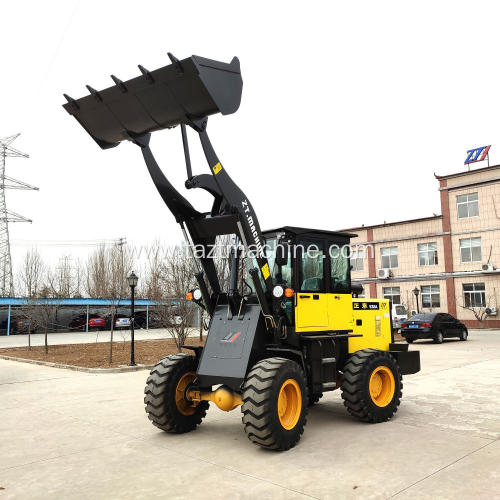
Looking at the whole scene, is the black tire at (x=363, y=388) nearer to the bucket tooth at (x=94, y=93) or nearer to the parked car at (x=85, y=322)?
the bucket tooth at (x=94, y=93)

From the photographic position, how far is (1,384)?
12.0 meters

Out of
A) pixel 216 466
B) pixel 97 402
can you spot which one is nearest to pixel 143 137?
pixel 216 466

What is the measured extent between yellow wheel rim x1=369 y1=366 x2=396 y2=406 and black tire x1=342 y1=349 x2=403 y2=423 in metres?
0.07

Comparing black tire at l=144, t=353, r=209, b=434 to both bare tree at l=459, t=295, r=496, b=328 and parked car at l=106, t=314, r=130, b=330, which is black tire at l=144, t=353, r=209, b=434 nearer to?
bare tree at l=459, t=295, r=496, b=328

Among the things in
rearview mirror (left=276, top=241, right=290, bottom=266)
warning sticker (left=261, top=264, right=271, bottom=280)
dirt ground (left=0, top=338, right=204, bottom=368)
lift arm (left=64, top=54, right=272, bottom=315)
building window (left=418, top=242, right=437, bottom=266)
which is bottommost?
dirt ground (left=0, top=338, right=204, bottom=368)

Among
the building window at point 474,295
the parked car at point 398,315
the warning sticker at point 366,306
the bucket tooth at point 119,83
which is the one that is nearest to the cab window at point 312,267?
the warning sticker at point 366,306

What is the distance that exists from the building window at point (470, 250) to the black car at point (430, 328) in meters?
12.7

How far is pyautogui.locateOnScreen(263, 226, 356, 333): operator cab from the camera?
22.6 ft

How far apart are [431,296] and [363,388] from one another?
33421 mm

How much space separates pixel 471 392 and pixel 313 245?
16.5 feet

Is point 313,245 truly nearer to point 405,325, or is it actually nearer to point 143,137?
point 143,137

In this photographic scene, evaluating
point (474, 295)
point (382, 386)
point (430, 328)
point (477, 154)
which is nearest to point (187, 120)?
point (382, 386)

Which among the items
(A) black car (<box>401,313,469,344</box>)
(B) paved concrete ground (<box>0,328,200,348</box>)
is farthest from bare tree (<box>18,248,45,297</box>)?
(A) black car (<box>401,313,469,344</box>)

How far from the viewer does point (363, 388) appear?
686 centimetres
